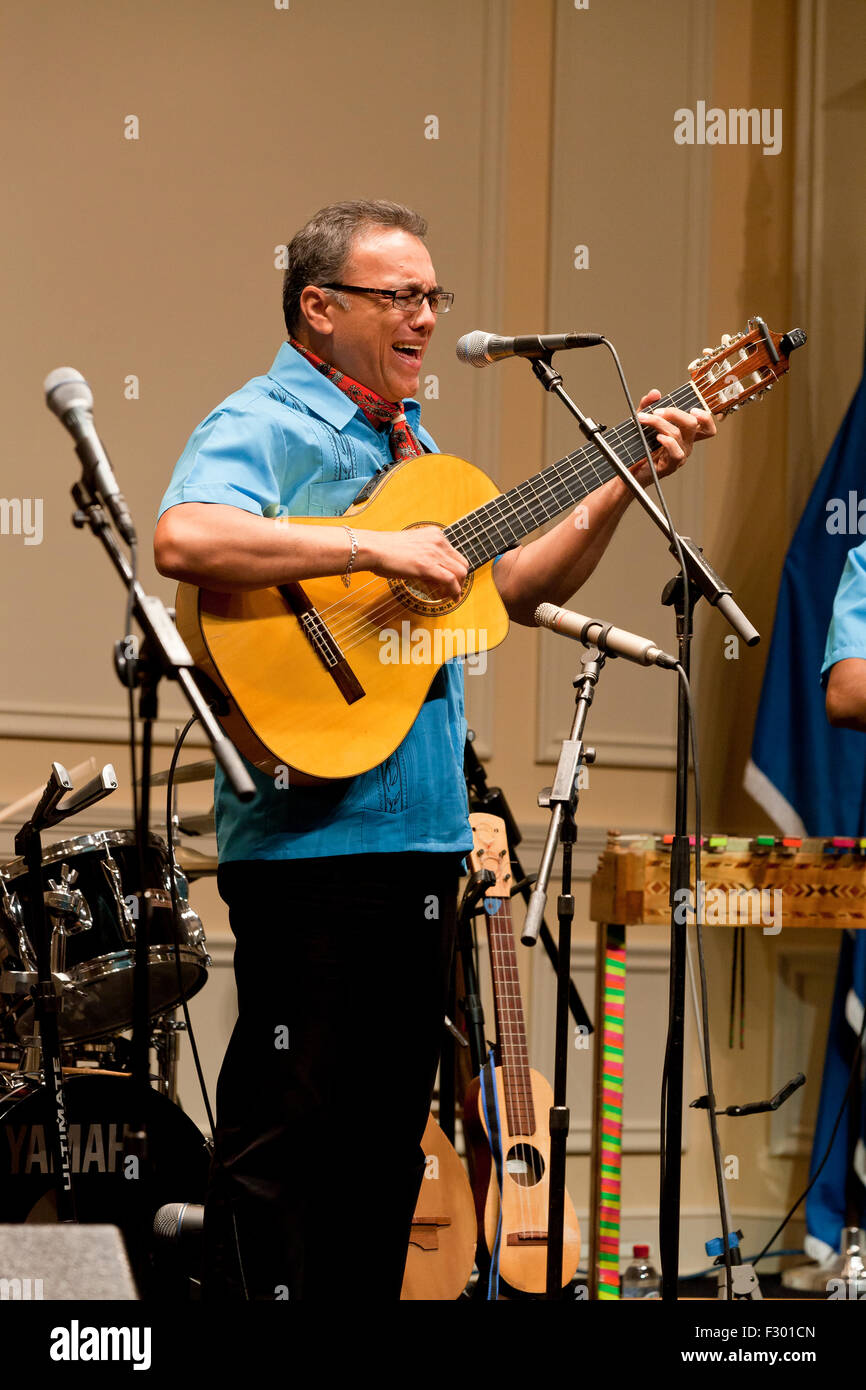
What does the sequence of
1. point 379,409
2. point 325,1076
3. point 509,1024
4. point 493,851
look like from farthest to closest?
point 493,851, point 509,1024, point 379,409, point 325,1076

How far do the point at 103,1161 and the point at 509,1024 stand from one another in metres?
0.85

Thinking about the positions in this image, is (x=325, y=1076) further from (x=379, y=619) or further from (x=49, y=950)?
(x=49, y=950)

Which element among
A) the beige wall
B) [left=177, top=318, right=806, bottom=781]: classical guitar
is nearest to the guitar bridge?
[left=177, top=318, right=806, bottom=781]: classical guitar

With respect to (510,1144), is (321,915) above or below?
above

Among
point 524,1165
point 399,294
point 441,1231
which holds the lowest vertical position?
point 441,1231

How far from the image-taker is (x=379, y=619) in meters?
2.15

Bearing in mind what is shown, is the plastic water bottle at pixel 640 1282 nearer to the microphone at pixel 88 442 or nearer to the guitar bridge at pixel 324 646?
the guitar bridge at pixel 324 646

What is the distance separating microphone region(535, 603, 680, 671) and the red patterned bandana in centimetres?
33

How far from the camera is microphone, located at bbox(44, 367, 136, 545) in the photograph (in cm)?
148

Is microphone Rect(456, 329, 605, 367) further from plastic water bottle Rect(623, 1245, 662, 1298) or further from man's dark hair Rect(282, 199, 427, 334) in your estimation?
plastic water bottle Rect(623, 1245, 662, 1298)

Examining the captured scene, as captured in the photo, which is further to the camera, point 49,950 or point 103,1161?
point 103,1161

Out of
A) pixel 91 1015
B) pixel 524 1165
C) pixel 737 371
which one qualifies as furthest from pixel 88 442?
pixel 524 1165
